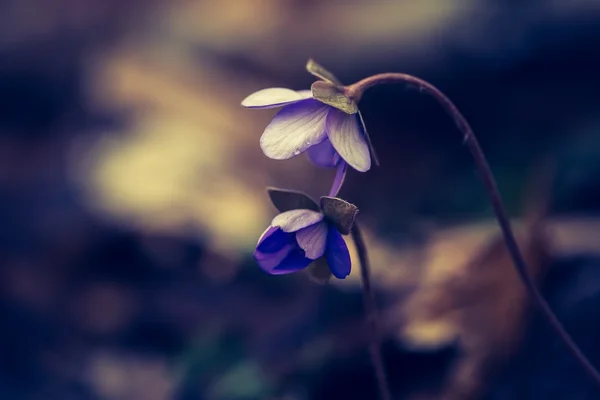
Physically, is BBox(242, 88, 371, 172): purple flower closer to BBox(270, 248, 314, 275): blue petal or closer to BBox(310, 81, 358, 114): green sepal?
BBox(310, 81, 358, 114): green sepal

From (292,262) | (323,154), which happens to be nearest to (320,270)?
(292,262)

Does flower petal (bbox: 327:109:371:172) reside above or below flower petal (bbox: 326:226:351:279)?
above

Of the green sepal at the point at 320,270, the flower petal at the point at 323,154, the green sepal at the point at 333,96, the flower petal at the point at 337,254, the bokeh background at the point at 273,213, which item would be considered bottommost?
the flower petal at the point at 337,254

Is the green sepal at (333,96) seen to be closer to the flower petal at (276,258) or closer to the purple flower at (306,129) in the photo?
the purple flower at (306,129)

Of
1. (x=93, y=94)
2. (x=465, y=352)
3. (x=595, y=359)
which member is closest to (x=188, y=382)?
(x=465, y=352)

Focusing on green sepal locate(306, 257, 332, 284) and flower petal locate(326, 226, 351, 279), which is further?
green sepal locate(306, 257, 332, 284)

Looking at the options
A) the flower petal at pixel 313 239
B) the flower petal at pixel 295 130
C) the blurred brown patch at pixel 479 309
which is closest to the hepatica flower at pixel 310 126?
the flower petal at pixel 295 130

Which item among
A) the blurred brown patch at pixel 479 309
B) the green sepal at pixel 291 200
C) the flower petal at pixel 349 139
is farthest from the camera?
the blurred brown patch at pixel 479 309

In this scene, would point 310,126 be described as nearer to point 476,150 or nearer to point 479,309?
point 476,150

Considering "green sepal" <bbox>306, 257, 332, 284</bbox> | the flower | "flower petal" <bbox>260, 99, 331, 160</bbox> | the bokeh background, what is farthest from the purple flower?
the bokeh background

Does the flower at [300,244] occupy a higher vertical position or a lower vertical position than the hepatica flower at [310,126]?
lower
